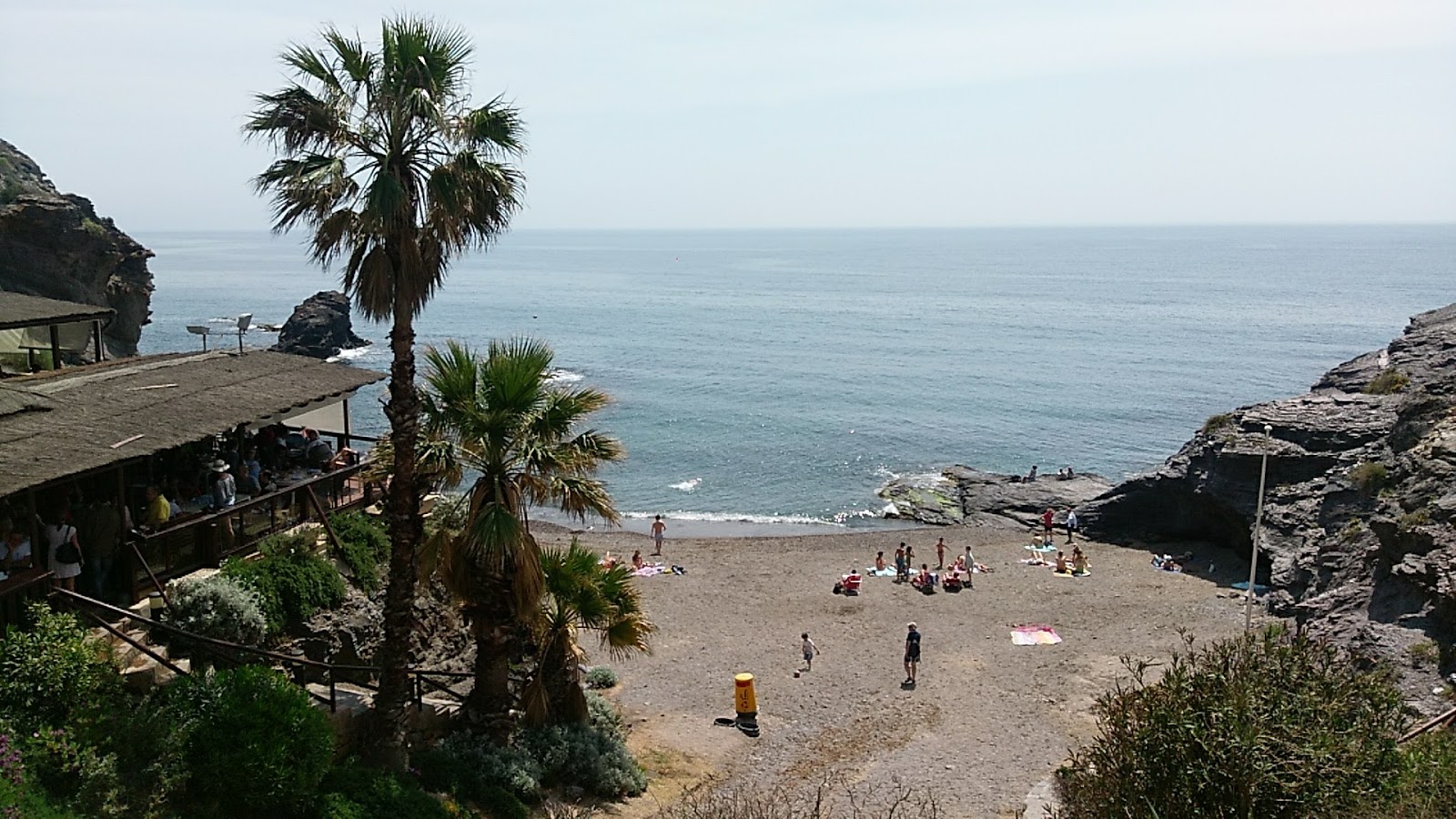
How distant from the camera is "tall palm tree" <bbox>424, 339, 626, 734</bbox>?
14.5m

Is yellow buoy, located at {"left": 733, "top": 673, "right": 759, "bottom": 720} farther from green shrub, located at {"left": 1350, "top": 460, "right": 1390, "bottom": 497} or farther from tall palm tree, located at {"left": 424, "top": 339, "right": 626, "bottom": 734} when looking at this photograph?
green shrub, located at {"left": 1350, "top": 460, "right": 1390, "bottom": 497}

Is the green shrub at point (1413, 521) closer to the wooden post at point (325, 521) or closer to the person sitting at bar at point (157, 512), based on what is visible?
the wooden post at point (325, 521)

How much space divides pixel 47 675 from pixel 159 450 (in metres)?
3.24

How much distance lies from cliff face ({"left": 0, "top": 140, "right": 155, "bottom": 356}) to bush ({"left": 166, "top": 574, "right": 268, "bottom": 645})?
131ft

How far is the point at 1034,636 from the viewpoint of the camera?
27578 millimetres

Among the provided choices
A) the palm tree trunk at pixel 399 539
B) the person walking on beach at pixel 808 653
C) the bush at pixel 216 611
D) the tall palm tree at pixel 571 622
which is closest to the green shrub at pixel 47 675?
the bush at pixel 216 611

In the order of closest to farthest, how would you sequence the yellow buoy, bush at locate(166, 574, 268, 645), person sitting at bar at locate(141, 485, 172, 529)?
bush at locate(166, 574, 268, 645) < person sitting at bar at locate(141, 485, 172, 529) < the yellow buoy

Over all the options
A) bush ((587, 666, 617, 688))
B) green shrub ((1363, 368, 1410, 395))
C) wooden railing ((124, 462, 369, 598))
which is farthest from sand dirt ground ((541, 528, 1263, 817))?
green shrub ((1363, 368, 1410, 395))

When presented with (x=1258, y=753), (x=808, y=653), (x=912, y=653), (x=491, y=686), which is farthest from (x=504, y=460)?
(x=912, y=653)

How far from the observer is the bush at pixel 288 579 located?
1523 cm

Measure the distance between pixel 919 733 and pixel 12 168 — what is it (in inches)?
2502

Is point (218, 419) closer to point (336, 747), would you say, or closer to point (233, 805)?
point (336, 747)

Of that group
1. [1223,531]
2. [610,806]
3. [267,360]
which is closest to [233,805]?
[610,806]

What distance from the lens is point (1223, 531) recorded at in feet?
121
